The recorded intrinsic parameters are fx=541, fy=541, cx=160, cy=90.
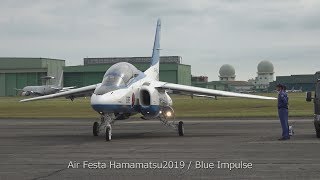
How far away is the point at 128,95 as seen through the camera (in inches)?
835

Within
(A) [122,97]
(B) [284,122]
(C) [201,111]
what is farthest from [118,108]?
(C) [201,111]

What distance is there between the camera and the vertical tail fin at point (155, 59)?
25.9m

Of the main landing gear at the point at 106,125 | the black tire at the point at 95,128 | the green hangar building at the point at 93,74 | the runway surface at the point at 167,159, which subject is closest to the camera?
the runway surface at the point at 167,159

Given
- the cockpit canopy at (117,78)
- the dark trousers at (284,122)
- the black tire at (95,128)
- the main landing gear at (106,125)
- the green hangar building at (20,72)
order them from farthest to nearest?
the green hangar building at (20,72), the black tire at (95,128), the cockpit canopy at (117,78), the main landing gear at (106,125), the dark trousers at (284,122)

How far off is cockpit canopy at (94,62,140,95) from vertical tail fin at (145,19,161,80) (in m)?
2.79

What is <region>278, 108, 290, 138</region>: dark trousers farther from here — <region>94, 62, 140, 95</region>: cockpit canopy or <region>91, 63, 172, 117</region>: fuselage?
<region>94, 62, 140, 95</region>: cockpit canopy

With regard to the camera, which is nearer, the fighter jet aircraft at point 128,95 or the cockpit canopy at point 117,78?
the fighter jet aircraft at point 128,95

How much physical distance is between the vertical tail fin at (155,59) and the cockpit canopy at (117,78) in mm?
2793

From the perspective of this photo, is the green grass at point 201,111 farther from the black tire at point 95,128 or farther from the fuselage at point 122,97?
the black tire at point 95,128

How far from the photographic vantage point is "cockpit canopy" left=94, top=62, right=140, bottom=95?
2051cm

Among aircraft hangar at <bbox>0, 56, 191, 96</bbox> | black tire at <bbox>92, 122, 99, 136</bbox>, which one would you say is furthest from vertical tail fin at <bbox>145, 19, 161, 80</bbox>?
aircraft hangar at <bbox>0, 56, 191, 96</bbox>

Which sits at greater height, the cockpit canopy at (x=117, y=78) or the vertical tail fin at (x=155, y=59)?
the vertical tail fin at (x=155, y=59)

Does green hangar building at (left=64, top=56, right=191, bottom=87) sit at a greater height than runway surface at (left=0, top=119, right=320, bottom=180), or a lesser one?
greater

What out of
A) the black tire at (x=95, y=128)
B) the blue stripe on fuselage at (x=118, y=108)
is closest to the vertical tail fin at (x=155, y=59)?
the blue stripe on fuselage at (x=118, y=108)
